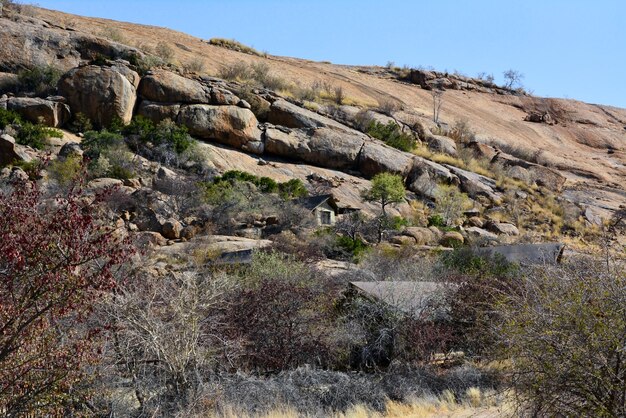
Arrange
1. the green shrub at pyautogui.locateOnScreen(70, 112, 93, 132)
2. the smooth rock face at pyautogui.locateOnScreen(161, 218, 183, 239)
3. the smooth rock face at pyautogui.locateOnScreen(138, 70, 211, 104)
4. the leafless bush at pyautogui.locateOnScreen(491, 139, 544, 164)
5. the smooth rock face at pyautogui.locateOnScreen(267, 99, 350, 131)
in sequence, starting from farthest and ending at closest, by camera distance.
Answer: the leafless bush at pyautogui.locateOnScreen(491, 139, 544, 164), the smooth rock face at pyautogui.locateOnScreen(267, 99, 350, 131), the smooth rock face at pyautogui.locateOnScreen(138, 70, 211, 104), the green shrub at pyautogui.locateOnScreen(70, 112, 93, 132), the smooth rock face at pyautogui.locateOnScreen(161, 218, 183, 239)

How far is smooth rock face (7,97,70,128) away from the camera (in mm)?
33281

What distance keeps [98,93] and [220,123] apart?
20.5 feet

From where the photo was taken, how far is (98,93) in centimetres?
3462

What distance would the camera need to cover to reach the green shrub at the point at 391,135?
4125 cm

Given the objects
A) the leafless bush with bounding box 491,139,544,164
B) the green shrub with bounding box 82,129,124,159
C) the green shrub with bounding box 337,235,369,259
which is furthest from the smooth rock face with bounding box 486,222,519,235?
the green shrub with bounding box 82,129,124,159

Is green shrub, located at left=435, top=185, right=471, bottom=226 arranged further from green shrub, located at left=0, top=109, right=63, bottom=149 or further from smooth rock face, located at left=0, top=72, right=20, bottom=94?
smooth rock face, located at left=0, top=72, right=20, bottom=94

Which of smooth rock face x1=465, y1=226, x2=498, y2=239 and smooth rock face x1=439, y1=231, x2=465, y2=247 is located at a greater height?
smooth rock face x1=465, y1=226, x2=498, y2=239

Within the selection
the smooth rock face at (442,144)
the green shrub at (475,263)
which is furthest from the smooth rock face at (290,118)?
the green shrub at (475,263)

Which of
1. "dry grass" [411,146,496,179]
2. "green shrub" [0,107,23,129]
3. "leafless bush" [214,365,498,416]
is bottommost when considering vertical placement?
"leafless bush" [214,365,498,416]

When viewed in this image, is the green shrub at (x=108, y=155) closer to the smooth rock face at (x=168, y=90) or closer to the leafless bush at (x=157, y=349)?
the smooth rock face at (x=168, y=90)

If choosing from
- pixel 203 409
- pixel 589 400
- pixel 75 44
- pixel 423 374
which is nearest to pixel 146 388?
pixel 203 409

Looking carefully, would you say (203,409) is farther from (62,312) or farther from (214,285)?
(62,312)

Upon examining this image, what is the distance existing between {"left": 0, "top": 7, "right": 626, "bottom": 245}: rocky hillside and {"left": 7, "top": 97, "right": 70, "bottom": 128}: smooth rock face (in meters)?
0.05

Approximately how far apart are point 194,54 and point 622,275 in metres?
41.3
